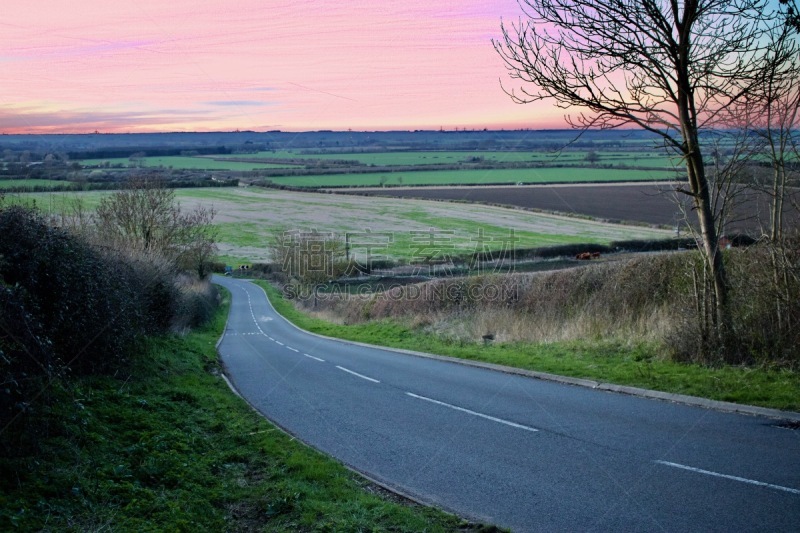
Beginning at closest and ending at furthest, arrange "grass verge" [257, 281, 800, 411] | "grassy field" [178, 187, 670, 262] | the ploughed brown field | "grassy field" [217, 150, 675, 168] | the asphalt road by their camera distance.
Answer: the asphalt road < "grass verge" [257, 281, 800, 411] < "grassy field" [178, 187, 670, 262] < the ploughed brown field < "grassy field" [217, 150, 675, 168]

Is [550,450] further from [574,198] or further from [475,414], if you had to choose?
[574,198]

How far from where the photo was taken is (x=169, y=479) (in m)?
6.56

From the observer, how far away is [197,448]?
810 cm

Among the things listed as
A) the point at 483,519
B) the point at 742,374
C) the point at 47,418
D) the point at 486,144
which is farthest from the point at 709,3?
the point at 486,144

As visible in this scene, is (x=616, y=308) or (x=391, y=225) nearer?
(x=616, y=308)

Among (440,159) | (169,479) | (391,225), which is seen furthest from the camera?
(440,159)

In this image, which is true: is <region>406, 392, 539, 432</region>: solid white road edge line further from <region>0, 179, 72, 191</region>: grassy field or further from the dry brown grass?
<region>0, 179, 72, 191</region>: grassy field

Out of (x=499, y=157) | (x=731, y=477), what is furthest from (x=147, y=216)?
(x=499, y=157)

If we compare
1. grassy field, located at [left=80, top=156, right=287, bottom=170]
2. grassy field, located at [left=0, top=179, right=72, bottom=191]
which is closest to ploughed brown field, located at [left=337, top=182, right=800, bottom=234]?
grassy field, located at [left=80, top=156, right=287, bottom=170]

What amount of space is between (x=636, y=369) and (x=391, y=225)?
62.6m

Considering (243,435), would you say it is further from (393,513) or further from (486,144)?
(486,144)

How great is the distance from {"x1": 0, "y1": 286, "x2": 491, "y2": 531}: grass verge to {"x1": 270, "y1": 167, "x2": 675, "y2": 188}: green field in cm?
9426

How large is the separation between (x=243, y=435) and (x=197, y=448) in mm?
1140

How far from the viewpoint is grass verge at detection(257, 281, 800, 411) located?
32.1 feet
